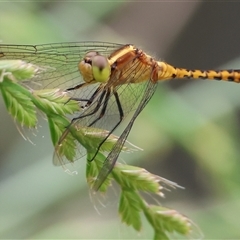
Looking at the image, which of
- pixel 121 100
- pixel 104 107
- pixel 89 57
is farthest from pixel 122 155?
pixel 89 57

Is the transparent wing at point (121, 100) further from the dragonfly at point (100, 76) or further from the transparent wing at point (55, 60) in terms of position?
the transparent wing at point (55, 60)

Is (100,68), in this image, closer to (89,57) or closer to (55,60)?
(89,57)

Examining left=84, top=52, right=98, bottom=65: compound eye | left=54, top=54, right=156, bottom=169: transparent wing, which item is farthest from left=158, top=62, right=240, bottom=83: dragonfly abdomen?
left=84, top=52, right=98, bottom=65: compound eye

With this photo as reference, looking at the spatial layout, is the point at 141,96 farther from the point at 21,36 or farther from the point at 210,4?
the point at 210,4

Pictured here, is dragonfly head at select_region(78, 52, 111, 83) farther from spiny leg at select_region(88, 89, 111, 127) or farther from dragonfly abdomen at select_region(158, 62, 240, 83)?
dragonfly abdomen at select_region(158, 62, 240, 83)

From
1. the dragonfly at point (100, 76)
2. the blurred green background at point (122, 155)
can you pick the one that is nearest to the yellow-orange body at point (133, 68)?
the dragonfly at point (100, 76)

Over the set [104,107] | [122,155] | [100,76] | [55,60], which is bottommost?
[122,155]
